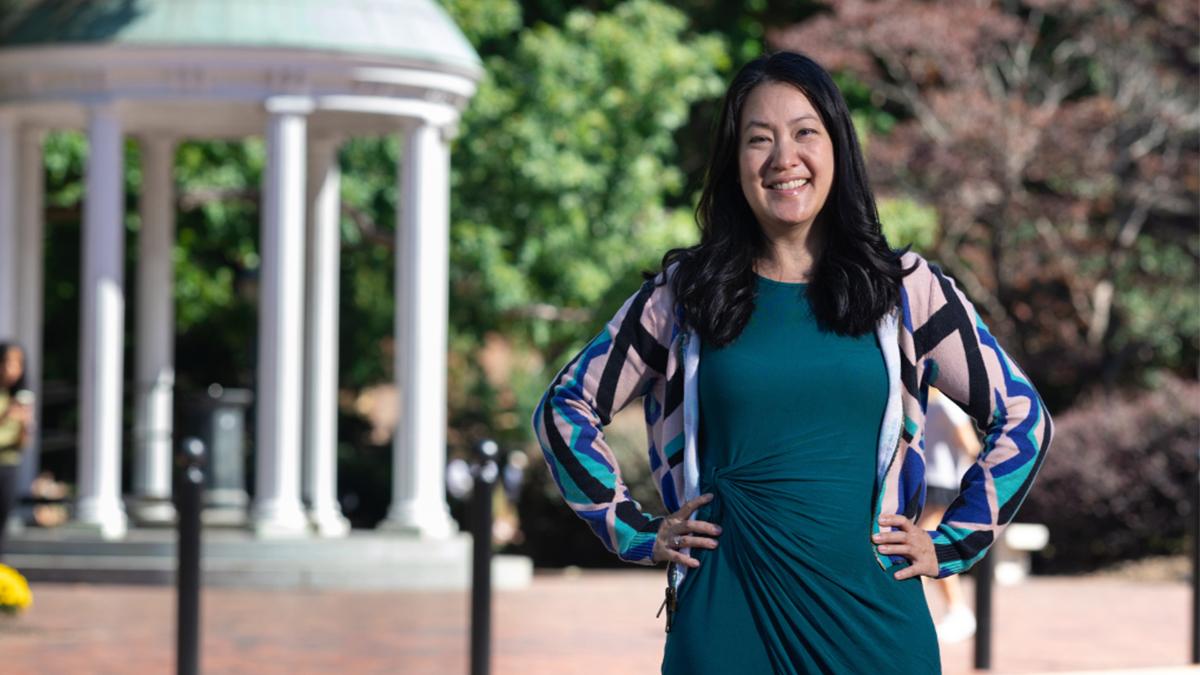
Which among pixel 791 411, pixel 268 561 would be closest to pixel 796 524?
pixel 791 411

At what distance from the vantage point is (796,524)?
3.54 metres

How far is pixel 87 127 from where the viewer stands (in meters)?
18.2

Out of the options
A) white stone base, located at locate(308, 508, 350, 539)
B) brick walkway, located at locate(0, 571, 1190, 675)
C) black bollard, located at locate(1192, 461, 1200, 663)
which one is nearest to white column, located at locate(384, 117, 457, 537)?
white stone base, located at locate(308, 508, 350, 539)

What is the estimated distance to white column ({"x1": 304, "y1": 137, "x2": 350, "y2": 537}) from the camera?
18.8 m

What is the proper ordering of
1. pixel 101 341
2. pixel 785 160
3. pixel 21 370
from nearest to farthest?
pixel 785 160 → pixel 21 370 → pixel 101 341

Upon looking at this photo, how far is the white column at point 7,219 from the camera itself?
755 inches

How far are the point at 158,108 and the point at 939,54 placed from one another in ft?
30.7

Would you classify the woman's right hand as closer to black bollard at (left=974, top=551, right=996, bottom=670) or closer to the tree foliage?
black bollard at (left=974, top=551, right=996, bottom=670)

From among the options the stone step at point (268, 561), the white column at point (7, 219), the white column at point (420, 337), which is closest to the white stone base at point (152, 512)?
the stone step at point (268, 561)

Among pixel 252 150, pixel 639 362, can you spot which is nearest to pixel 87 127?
pixel 252 150

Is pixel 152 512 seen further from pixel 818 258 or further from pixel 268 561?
pixel 818 258

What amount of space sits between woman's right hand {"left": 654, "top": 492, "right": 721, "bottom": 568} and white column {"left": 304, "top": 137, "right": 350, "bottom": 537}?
14.9m

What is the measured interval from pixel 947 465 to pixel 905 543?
27.5 feet

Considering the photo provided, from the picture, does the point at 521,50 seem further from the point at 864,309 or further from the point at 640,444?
the point at 864,309
